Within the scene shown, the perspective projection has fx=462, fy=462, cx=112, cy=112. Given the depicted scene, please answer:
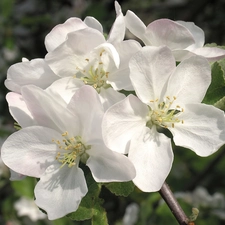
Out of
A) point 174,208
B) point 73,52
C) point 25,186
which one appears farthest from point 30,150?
point 25,186

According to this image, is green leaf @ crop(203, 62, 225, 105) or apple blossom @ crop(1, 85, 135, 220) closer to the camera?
apple blossom @ crop(1, 85, 135, 220)

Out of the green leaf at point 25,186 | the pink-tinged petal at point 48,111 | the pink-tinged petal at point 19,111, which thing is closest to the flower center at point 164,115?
the pink-tinged petal at point 48,111

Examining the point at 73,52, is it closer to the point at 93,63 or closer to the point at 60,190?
the point at 93,63

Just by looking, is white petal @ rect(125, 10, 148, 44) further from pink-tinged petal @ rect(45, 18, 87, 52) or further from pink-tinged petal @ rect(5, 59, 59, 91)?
pink-tinged petal @ rect(5, 59, 59, 91)

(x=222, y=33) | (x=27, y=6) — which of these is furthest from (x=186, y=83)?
(x=27, y=6)

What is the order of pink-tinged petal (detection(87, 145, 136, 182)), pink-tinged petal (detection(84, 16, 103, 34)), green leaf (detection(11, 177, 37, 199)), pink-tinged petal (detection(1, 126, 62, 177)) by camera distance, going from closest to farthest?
pink-tinged petal (detection(87, 145, 136, 182))
pink-tinged petal (detection(1, 126, 62, 177))
pink-tinged petal (detection(84, 16, 103, 34))
green leaf (detection(11, 177, 37, 199))

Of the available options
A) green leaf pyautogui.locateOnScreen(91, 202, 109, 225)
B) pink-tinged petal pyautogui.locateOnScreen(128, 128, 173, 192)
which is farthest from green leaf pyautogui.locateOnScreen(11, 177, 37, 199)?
pink-tinged petal pyautogui.locateOnScreen(128, 128, 173, 192)
